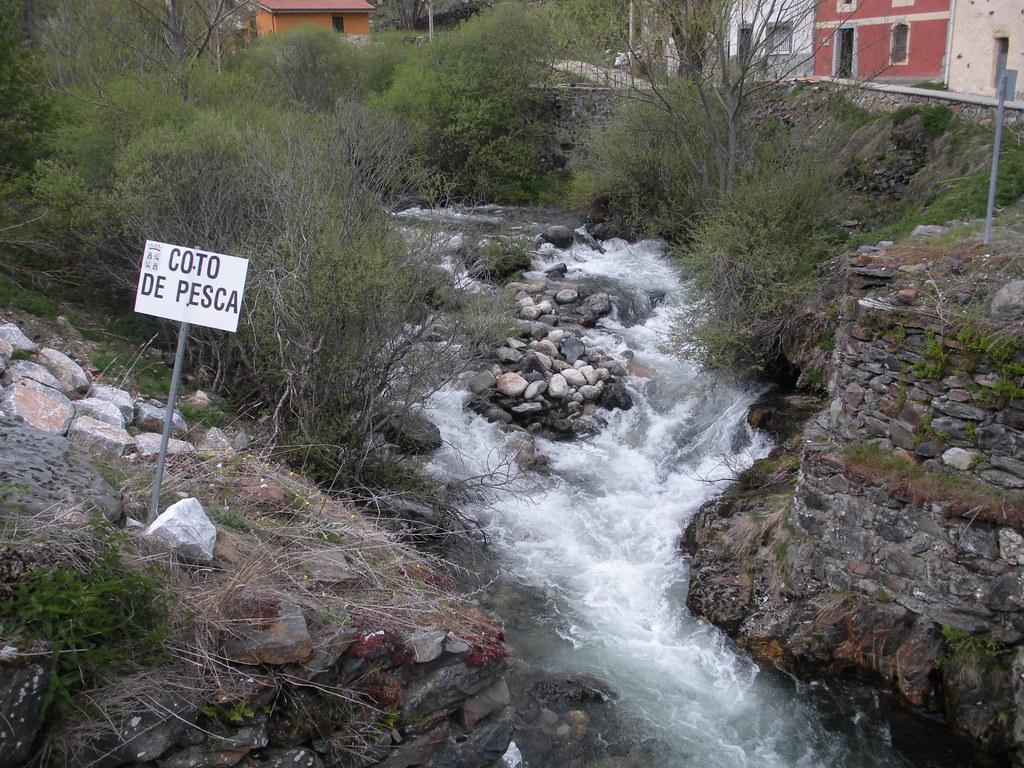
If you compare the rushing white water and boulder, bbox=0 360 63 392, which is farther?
boulder, bbox=0 360 63 392

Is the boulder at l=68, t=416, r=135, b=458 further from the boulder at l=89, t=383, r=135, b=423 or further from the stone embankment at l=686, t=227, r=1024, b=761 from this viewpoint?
the stone embankment at l=686, t=227, r=1024, b=761

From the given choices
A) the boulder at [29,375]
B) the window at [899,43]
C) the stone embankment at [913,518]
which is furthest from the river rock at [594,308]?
the window at [899,43]

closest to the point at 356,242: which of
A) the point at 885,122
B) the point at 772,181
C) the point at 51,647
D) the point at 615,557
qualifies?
the point at 615,557

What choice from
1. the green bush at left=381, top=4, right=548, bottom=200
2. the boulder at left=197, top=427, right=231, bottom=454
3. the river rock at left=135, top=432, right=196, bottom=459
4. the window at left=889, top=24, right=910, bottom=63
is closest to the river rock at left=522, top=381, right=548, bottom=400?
the boulder at left=197, top=427, right=231, bottom=454

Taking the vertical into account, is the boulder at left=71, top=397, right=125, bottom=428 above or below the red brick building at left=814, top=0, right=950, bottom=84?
below

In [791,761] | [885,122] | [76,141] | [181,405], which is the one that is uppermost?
[885,122]

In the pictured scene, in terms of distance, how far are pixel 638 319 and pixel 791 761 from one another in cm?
909

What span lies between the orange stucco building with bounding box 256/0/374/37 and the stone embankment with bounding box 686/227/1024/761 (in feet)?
113

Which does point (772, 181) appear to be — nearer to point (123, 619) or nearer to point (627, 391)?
point (627, 391)

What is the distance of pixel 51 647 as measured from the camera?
4074mm

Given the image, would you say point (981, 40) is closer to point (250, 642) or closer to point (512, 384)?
point (512, 384)

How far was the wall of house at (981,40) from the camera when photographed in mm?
18016

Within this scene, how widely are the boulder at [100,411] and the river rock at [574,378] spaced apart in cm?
640

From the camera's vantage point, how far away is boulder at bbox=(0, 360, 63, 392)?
24.2ft
